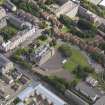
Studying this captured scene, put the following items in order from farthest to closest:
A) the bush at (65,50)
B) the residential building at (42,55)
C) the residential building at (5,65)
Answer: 1. the bush at (65,50)
2. the residential building at (42,55)
3. the residential building at (5,65)

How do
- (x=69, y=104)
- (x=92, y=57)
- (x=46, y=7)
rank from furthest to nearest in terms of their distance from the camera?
(x=46, y=7), (x=92, y=57), (x=69, y=104)

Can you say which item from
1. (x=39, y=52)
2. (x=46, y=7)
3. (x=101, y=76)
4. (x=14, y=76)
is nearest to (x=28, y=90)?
(x=14, y=76)

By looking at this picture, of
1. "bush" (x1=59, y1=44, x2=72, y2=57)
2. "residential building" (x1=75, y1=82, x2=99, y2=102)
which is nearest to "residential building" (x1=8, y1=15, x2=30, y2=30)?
"bush" (x1=59, y1=44, x2=72, y2=57)

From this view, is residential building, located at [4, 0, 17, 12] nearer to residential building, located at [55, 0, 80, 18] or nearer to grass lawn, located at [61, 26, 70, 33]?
residential building, located at [55, 0, 80, 18]

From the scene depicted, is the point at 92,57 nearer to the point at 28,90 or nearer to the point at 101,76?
the point at 101,76

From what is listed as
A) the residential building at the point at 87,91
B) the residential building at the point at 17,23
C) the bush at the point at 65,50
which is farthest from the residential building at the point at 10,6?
the residential building at the point at 87,91

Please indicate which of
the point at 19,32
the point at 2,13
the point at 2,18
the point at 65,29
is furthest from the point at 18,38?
the point at 65,29

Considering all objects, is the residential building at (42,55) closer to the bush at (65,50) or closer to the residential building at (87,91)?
the bush at (65,50)
